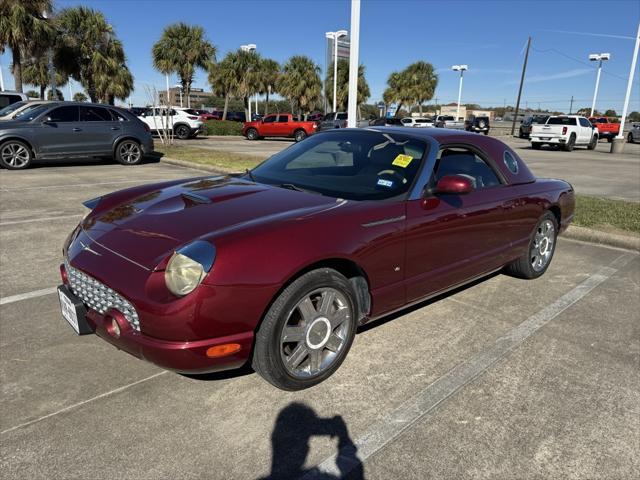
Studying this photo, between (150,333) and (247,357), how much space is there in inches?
19.7

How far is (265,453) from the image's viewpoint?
2.25m

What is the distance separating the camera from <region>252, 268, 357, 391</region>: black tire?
96.7 inches

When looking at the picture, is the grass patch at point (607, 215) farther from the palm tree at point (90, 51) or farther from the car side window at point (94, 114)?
the palm tree at point (90, 51)

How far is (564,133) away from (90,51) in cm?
2803

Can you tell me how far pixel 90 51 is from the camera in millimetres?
29484

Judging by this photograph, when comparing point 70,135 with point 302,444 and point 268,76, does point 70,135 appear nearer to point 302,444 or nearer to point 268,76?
point 302,444

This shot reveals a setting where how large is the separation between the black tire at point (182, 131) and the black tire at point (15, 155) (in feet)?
46.6

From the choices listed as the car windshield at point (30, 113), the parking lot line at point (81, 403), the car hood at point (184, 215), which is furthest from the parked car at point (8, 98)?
the parking lot line at point (81, 403)

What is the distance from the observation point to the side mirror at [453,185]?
3.20 metres

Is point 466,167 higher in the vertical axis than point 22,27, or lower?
lower

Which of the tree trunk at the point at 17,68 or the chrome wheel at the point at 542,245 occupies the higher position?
the tree trunk at the point at 17,68

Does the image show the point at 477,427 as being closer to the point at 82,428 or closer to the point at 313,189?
the point at 313,189

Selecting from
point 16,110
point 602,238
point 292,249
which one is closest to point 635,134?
point 602,238

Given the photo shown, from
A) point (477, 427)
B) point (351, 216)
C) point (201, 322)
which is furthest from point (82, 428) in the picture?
point (477, 427)
